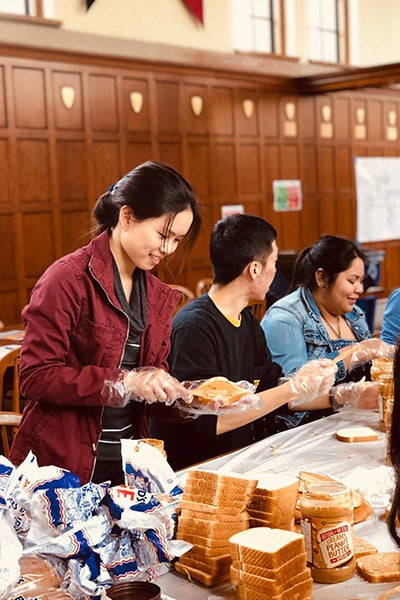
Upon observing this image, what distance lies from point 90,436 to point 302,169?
7.78 metres

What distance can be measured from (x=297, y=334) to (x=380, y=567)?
172cm

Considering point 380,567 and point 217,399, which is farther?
point 217,399

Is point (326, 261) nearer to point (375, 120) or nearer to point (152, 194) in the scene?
point (152, 194)

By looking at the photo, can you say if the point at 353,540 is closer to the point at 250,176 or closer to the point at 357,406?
the point at 357,406

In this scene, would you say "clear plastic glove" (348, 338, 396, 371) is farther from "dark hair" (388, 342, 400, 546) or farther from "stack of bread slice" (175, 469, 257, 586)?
"dark hair" (388, 342, 400, 546)

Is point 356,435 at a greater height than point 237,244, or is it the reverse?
point 237,244

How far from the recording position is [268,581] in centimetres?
131

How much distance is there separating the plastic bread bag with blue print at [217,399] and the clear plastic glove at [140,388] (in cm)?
13

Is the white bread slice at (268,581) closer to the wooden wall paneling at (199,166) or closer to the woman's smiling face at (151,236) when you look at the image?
the woman's smiling face at (151,236)

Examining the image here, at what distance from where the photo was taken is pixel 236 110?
336 inches

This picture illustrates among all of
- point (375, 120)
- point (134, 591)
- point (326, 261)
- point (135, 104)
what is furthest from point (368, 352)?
point (375, 120)

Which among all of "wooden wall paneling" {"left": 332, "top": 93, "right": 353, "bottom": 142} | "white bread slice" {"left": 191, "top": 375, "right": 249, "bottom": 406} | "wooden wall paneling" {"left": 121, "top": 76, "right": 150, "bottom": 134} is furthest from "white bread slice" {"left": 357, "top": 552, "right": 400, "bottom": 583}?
"wooden wall paneling" {"left": 332, "top": 93, "right": 353, "bottom": 142}

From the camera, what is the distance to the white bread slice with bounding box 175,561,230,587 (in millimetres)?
1442

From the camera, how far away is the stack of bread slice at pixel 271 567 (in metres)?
1.31
